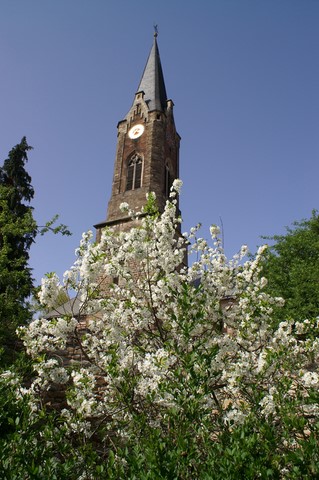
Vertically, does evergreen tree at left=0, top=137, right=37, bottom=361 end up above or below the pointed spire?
below

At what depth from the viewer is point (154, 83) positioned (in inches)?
1102

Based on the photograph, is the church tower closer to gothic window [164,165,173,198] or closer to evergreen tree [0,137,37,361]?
gothic window [164,165,173,198]

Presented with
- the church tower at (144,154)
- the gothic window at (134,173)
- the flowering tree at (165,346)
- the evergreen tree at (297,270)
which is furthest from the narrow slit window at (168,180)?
the flowering tree at (165,346)

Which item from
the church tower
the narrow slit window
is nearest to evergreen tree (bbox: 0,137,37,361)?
the church tower

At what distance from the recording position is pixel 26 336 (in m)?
5.77

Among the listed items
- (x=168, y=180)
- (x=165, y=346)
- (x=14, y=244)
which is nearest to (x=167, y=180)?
(x=168, y=180)

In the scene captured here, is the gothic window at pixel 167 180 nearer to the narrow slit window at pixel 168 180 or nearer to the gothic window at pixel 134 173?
the narrow slit window at pixel 168 180

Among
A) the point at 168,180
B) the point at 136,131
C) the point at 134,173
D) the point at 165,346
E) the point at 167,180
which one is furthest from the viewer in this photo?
the point at 136,131

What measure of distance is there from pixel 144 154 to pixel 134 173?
1.37 metres

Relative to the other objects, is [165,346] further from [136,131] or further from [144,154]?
[136,131]

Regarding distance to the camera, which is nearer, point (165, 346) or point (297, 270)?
point (165, 346)

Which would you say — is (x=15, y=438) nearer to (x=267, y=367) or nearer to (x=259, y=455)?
(x=259, y=455)

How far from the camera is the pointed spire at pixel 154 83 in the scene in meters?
26.0

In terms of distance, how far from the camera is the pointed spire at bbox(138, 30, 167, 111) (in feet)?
85.3
